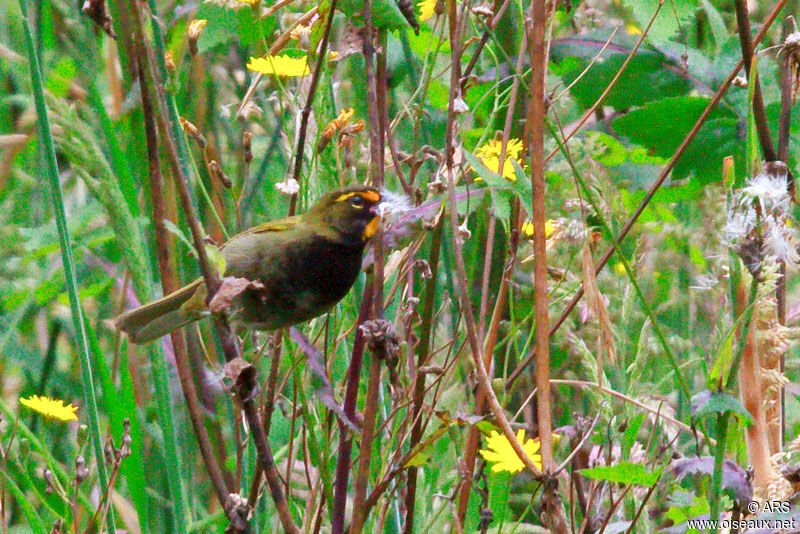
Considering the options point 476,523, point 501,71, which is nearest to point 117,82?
point 501,71

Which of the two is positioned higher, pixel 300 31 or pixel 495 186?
pixel 300 31

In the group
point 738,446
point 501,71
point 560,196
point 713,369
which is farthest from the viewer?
point 501,71

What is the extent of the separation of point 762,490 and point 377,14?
2.67 feet

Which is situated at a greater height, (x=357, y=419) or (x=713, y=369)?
(x=713, y=369)

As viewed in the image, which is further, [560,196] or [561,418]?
[561,418]

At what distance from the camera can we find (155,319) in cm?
149

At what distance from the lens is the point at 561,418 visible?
2.19 metres

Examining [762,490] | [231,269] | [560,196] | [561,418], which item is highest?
[560,196]

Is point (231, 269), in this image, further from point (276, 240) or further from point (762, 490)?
point (762, 490)

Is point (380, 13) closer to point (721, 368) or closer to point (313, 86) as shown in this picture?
point (313, 86)

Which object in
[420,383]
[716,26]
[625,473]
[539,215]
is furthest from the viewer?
[716,26]

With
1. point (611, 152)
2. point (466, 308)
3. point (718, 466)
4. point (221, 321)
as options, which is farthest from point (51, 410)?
point (611, 152)

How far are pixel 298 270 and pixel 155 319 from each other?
237 millimetres

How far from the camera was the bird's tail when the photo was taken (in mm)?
1465
